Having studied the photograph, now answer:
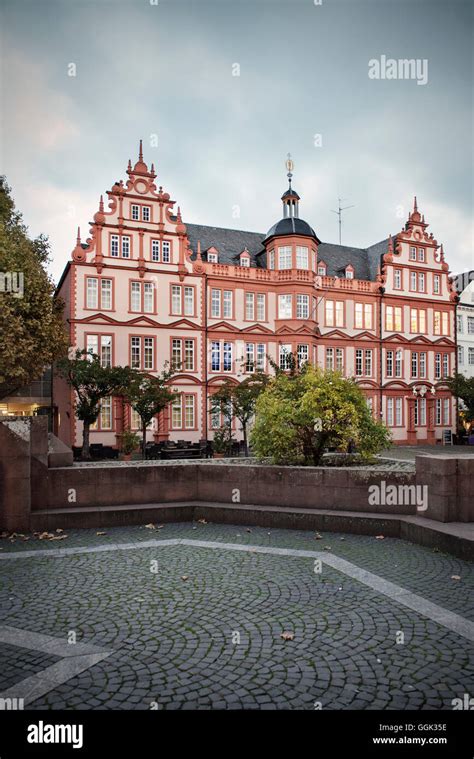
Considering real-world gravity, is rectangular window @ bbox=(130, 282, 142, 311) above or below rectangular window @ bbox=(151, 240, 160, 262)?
below

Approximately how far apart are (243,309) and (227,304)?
4.14 feet

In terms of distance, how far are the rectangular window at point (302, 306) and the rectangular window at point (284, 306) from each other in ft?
2.00

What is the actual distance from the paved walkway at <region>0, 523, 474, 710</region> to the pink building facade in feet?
61.5

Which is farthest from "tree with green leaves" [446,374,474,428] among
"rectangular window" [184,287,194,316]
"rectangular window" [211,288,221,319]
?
"rectangular window" [184,287,194,316]

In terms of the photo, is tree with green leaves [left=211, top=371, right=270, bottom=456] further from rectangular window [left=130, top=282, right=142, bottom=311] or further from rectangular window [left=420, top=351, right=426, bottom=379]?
rectangular window [left=420, top=351, right=426, bottom=379]

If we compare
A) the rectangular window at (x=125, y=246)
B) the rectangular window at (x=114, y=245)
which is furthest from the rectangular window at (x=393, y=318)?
the rectangular window at (x=114, y=245)

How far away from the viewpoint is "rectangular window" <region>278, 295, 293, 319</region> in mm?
35312

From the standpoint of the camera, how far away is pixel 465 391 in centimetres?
3809

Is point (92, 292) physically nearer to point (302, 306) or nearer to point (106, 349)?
point (106, 349)

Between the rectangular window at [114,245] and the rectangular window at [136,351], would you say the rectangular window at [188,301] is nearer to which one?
the rectangular window at [136,351]

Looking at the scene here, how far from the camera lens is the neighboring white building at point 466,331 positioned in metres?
46.4
